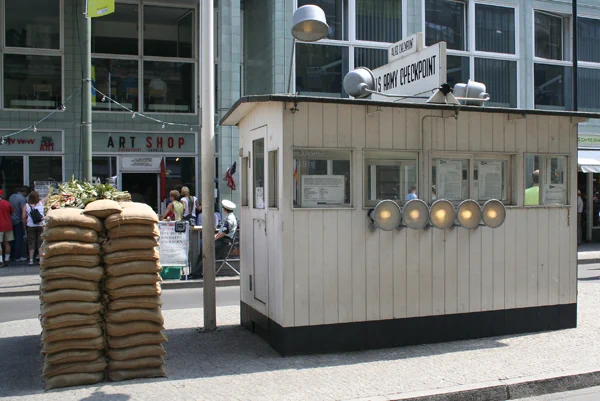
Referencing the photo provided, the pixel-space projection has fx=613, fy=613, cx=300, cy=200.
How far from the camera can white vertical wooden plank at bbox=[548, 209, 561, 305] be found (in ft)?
26.3

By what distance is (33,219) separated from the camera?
49.7 ft

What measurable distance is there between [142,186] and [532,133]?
44.7 feet

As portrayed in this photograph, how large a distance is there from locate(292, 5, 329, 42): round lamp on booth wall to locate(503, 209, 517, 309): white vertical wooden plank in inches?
129

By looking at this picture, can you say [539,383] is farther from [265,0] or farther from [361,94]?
[265,0]

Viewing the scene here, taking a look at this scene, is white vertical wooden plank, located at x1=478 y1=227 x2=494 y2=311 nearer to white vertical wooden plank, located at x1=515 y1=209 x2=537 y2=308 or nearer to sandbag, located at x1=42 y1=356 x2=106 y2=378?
white vertical wooden plank, located at x1=515 y1=209 x2=537 y2=308

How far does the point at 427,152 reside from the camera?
291 inches

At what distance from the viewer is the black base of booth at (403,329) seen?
6.80m

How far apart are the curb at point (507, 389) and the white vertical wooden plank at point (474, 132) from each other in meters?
2.87

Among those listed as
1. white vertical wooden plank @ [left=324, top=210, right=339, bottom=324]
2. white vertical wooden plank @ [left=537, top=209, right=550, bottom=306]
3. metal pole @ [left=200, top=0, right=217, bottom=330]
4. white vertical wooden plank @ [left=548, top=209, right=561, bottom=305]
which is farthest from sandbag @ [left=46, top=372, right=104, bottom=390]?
white vertical wooden plank @ [left=548, top=209, right=561, bottom=305]

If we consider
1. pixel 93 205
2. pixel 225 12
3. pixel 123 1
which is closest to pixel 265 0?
pixel 225 12

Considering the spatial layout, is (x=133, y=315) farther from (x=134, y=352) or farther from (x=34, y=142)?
(x=34, y=142)

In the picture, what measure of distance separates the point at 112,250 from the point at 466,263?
13.7ft

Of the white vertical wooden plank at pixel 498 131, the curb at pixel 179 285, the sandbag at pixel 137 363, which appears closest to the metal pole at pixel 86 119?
the curb at pixel 179 285

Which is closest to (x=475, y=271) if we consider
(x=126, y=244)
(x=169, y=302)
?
(x=126, y=244)
